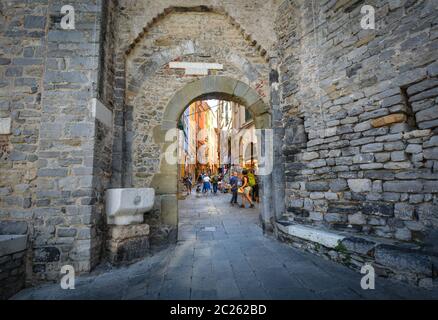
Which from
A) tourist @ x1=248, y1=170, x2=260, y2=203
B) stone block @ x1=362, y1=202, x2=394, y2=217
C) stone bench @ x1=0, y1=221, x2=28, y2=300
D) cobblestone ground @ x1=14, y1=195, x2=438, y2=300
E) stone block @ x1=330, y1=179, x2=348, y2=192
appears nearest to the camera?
cobblestone ground @ x1=14, y1=195, x2=438, y2=300

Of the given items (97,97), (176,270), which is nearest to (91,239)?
(176,270)

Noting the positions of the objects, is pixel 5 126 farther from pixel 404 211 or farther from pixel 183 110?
pixel 404 211

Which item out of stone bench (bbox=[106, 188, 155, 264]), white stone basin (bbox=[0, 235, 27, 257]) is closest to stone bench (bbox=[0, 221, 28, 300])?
white stone basin (bbox=[0, 235, 27, 257])

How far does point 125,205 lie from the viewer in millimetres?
3258

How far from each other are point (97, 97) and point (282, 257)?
3.73 metres

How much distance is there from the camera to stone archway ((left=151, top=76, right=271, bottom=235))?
412 cm

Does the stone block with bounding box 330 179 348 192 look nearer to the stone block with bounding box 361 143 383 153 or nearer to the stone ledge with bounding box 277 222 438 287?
the stone block with bounding box 361 143 383 153

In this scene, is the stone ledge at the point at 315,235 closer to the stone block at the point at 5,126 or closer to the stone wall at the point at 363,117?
the stone wall at the point at 363,117

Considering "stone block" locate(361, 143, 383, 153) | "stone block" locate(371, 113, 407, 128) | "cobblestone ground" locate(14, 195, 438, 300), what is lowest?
"cobblestone ground" locate(14, 195, 438, 300)

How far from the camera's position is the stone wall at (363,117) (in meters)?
2.47

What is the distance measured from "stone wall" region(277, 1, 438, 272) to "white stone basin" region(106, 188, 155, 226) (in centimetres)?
272

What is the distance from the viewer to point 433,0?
2.46 meters

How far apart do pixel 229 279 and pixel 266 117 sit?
10.5 ft
